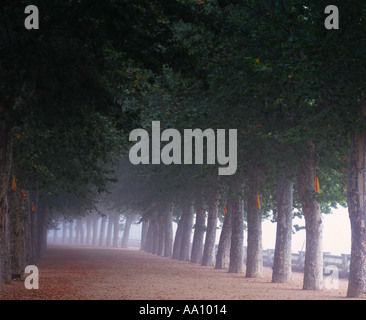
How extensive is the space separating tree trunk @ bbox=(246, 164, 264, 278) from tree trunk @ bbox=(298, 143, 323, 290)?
557 centimetres

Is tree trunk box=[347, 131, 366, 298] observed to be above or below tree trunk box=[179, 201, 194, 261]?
above

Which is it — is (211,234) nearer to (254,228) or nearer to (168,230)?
(254,228)

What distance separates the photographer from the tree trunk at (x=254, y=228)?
88.0ft

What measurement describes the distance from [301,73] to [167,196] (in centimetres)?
2906

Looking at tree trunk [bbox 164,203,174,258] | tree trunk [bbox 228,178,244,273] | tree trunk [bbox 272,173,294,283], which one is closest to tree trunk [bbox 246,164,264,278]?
tree trunk [bbox 272,173,294,283]

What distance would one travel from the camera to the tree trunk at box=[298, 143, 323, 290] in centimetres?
2105

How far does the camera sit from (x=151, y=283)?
2152 centimetres

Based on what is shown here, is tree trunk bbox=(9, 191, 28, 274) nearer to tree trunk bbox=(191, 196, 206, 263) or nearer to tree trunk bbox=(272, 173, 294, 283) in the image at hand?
tree trunk bbox=(272, 173, 294, 283)

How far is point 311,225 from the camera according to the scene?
21141 mm

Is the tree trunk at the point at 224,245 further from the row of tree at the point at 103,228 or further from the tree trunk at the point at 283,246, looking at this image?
the row of tree at the point at 103,228

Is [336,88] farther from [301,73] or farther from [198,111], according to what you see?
[198,111]

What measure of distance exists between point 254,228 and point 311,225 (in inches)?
234

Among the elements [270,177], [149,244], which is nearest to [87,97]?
[270,177]

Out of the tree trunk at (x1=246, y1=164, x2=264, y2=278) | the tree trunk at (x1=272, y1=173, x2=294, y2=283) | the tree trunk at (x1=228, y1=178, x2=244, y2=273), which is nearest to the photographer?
the tree trunk at (x1=272, y1=173, x2=294, y2=283)
